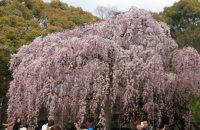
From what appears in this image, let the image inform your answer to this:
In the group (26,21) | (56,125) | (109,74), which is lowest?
(56,125)

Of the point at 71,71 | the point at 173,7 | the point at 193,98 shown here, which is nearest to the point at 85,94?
the point at 71,71

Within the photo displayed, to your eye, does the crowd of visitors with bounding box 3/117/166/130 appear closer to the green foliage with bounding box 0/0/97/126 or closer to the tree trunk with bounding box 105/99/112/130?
the tree trunk with bounding box 105/99/112/130

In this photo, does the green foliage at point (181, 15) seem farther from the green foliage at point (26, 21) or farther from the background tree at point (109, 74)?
the background tree at point (109, 74)

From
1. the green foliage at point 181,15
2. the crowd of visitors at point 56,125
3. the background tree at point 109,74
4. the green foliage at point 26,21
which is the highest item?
the green foliage at point 181,15

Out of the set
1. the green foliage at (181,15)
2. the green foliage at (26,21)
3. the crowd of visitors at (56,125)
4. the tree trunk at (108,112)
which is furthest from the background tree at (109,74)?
the green foliage at (181,15)

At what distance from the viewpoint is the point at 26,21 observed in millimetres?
28328

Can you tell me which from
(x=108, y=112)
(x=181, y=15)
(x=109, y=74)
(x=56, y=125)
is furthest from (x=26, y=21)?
(x=56, y=125)

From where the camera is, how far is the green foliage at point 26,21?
1041 inches

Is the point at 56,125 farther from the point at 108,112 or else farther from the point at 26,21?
the point at 26,21

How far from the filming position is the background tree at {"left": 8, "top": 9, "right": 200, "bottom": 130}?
54.0ft

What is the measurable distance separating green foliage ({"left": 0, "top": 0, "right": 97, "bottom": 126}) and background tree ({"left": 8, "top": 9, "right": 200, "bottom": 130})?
730cm

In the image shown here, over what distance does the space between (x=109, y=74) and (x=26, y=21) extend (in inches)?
505

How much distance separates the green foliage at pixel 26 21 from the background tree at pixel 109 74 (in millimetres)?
7300

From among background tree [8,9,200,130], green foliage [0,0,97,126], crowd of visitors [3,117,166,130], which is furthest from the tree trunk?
green foliage [0,0,97,126]
